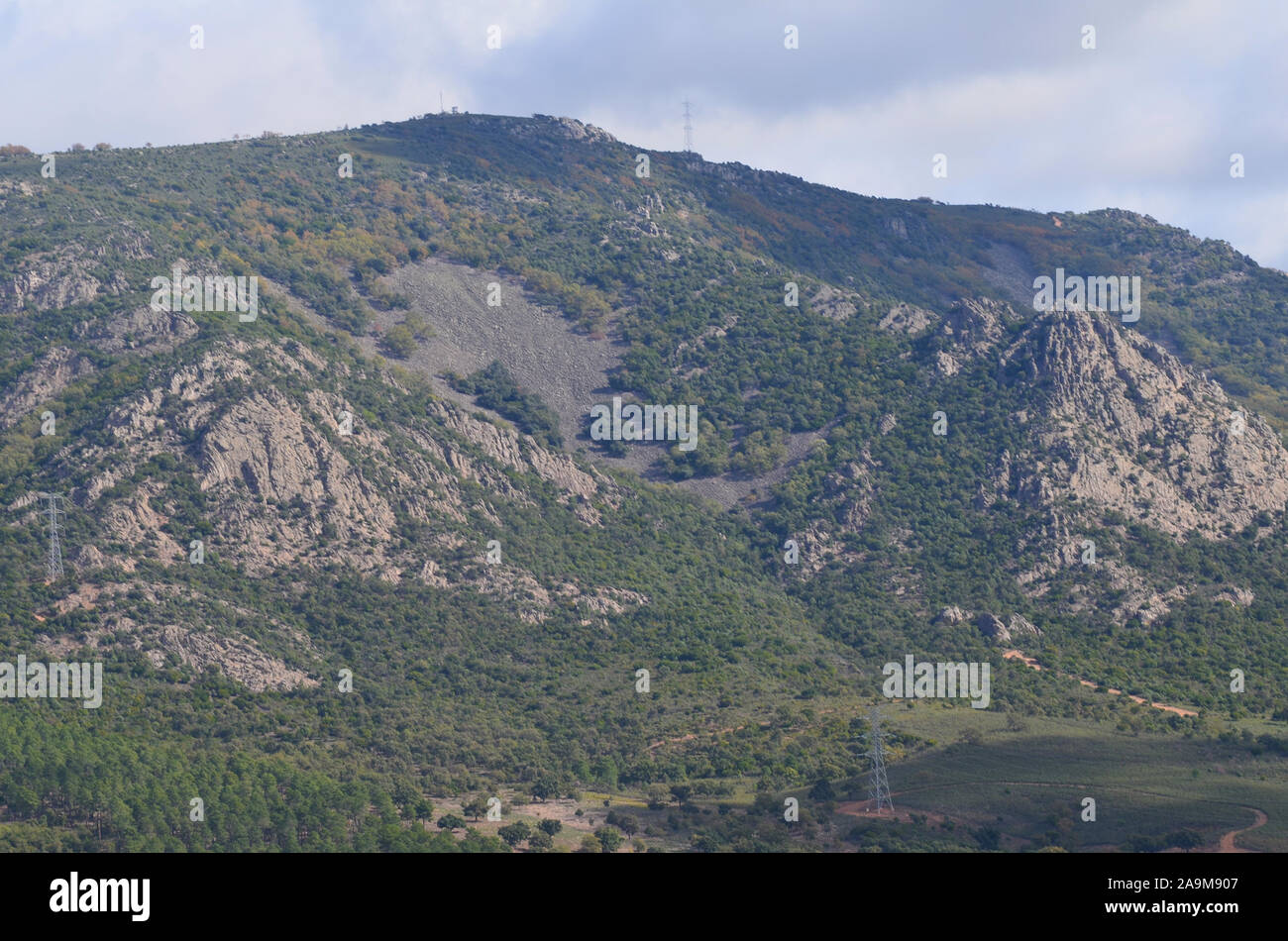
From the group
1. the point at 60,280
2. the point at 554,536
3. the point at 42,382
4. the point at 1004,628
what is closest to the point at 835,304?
the point at 554,536

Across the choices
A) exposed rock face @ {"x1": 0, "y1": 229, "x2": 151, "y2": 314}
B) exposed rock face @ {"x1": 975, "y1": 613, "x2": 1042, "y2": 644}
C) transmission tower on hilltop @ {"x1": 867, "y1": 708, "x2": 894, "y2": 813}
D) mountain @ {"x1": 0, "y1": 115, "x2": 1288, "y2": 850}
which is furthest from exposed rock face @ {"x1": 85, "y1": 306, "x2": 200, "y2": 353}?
transmission tower on hilltop @ {"x1": 867, "y1": 708, "x2": 894, "y2": 813}

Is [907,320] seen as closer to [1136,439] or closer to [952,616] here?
[1136,439]

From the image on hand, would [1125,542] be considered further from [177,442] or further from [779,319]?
[177,442]

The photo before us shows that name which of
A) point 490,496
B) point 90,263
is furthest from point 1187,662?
point 90,263

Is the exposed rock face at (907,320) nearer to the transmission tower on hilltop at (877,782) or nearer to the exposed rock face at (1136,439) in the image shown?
the exposed rock face at (1136,439)

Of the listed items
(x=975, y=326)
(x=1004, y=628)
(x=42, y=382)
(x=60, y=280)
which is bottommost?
(x=1004, y=628)

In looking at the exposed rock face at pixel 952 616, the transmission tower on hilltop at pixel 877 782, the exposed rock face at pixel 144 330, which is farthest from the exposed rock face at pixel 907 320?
the transmission tower on hilltop at pixel 877 782
